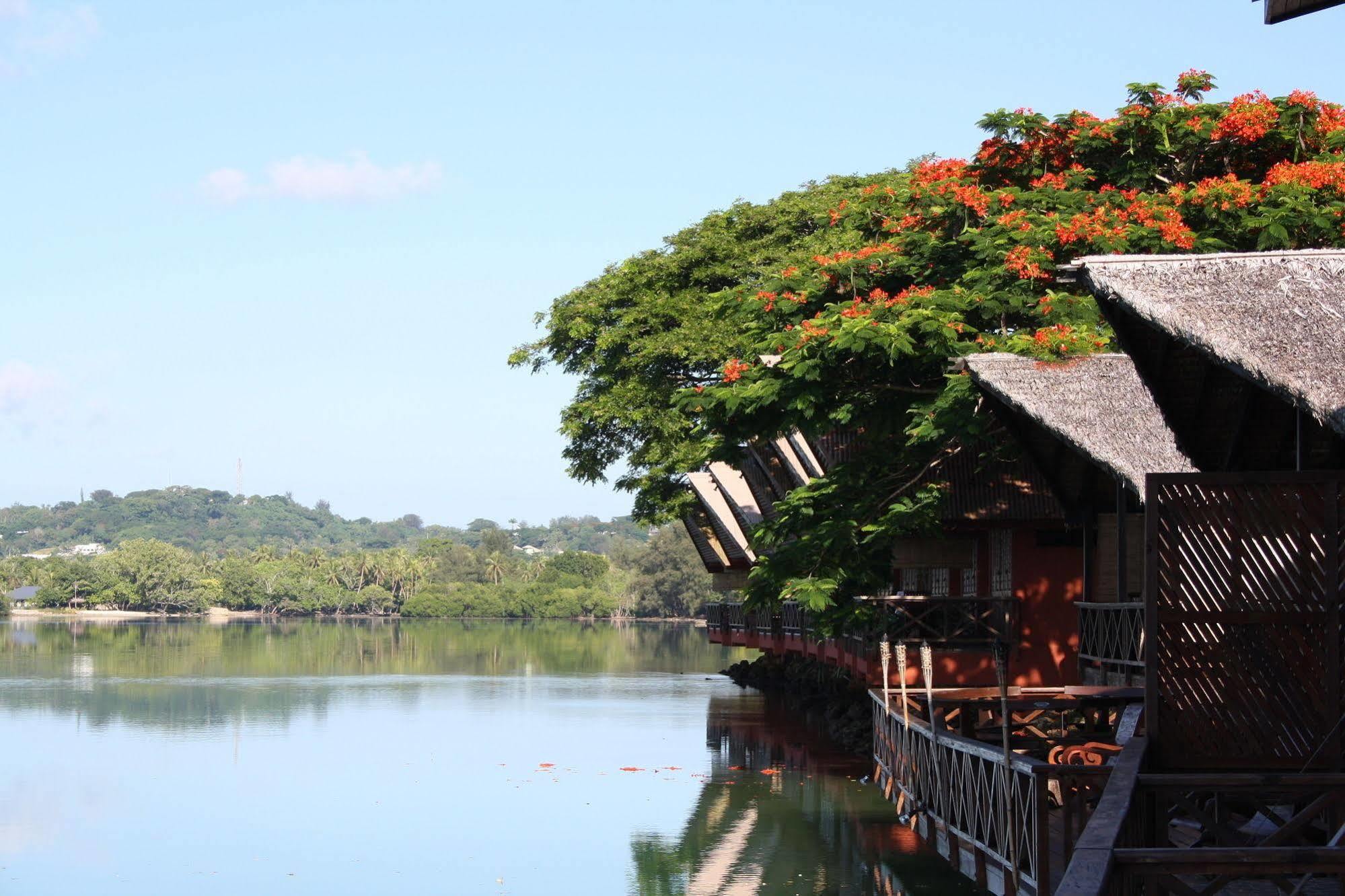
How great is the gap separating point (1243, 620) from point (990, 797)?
4.49 meters

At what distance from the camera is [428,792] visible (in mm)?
23938

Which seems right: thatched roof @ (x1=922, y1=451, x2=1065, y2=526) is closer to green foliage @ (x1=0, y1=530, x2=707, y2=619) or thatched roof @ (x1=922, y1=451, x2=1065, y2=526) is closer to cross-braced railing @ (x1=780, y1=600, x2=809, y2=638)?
cross-braced railing @ (x1=780, y1=600, x2=809, y2=638)

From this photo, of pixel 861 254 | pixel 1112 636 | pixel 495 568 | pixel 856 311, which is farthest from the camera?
pixel 495 568

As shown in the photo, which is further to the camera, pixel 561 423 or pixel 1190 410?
pixel 561 423

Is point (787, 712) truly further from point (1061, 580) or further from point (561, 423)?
point (1061, 580)

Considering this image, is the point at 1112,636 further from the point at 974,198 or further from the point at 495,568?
the point at 495,568

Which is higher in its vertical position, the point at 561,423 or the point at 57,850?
the point at 561,423

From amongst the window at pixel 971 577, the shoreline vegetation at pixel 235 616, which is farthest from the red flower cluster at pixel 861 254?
the shoreline vegetation at pixel 235 616

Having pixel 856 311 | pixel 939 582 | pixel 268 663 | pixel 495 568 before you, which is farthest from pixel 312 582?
pixel 856 311

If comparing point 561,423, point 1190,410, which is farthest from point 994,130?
point 561,423

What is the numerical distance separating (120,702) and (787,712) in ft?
53.4

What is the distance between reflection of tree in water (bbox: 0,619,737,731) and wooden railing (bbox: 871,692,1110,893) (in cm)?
2094

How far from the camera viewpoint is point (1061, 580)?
21.9 m

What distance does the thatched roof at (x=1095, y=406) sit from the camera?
1488 cm
